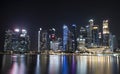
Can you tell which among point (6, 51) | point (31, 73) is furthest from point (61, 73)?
point (6, 51)

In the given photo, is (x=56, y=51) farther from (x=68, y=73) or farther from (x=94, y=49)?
(x=68, y=73)

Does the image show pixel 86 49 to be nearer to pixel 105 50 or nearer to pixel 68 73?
pixel 105 50

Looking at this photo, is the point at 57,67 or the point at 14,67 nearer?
the point at 14,67

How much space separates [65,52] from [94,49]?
1565cm

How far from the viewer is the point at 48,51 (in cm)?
15700

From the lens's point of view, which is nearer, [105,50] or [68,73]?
[68,73]

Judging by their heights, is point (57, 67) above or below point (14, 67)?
below

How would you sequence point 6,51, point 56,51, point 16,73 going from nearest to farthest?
point 16,73 → point 6,51 → point 56,51

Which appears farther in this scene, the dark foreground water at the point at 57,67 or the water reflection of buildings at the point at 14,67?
the dark foreground water at the point at 57,67

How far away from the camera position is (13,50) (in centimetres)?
15038

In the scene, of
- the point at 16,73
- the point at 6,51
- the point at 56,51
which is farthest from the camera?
the point at 56,51

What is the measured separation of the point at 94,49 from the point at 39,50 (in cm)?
3064

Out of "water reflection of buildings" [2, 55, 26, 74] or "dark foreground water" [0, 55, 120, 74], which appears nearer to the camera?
"water reflection of buildings" [2, 55, 26, 74]

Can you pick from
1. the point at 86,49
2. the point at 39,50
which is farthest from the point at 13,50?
the point at 86,49
